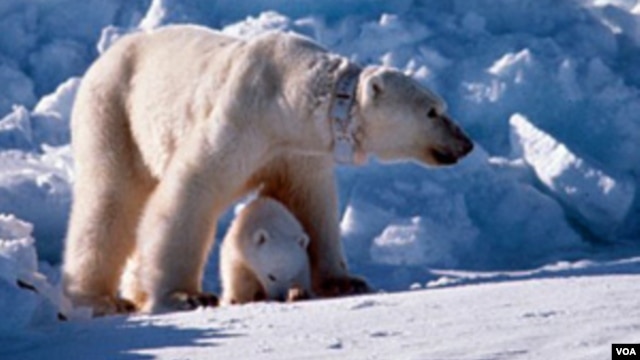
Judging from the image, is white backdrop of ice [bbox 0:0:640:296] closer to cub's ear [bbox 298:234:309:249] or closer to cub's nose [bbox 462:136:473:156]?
cub's ear [bbox 298:234:309:249]

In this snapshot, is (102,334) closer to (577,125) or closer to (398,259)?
(398,259)

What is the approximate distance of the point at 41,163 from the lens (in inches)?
415

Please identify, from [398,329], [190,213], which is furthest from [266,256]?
[398,329]

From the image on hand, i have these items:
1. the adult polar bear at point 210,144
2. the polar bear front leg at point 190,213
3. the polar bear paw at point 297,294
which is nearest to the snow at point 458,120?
the adult polar bear at point 210,144

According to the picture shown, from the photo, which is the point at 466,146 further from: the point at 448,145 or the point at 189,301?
the point at 189,301

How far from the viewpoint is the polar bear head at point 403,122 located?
525 cm

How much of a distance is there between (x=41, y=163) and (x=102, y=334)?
21.0 ft

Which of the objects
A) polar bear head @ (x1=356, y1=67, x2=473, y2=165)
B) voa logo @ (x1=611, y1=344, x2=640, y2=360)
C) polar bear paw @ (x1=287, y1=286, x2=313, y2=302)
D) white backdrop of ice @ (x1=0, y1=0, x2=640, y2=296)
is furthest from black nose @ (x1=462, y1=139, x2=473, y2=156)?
white backdrop of ice @ (x1=0, y1=0, x2=640, y2=296)

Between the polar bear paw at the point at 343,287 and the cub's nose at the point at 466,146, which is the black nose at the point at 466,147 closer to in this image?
the cub's nose at the point at 466,146

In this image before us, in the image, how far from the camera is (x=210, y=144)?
5332 mm

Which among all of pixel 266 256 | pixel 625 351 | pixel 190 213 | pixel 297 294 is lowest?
pixel 625 351

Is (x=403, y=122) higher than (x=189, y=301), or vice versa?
(x=403, y=122)

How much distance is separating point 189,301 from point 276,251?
43cm

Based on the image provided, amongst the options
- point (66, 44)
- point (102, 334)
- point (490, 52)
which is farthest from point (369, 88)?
point (66, 44)
